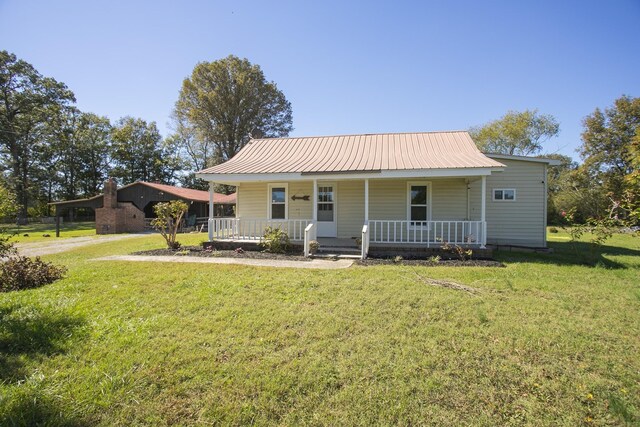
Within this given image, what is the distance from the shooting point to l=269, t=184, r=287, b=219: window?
12453 mm

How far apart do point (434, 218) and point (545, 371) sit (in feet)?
27.7

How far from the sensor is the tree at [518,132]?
35375 millimetres

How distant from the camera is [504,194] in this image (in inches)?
460

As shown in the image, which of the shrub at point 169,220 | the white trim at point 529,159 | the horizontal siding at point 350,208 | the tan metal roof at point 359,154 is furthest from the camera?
the horizontal siding at point 350,208

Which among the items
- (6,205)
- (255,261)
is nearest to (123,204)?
(6,205)

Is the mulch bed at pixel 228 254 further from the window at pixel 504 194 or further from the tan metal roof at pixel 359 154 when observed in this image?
the window at pixel 504 194

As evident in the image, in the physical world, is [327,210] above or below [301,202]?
below

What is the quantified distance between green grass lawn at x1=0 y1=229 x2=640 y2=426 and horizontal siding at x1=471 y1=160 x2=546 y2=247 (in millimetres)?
5704

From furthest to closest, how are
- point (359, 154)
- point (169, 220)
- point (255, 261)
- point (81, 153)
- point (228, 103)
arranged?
point (81, 153) → point (228, 103) → point (359, 154) → point (169, 220) → point (255, 261)

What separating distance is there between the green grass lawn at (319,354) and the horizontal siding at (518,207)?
18.7 ft

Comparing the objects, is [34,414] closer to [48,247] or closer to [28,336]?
[28,336]

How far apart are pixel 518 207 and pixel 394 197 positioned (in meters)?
4.69

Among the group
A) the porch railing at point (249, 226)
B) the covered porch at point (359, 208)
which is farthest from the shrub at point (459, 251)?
the porch railing at point (249, 226)

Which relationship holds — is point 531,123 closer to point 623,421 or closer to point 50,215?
point 623,421
